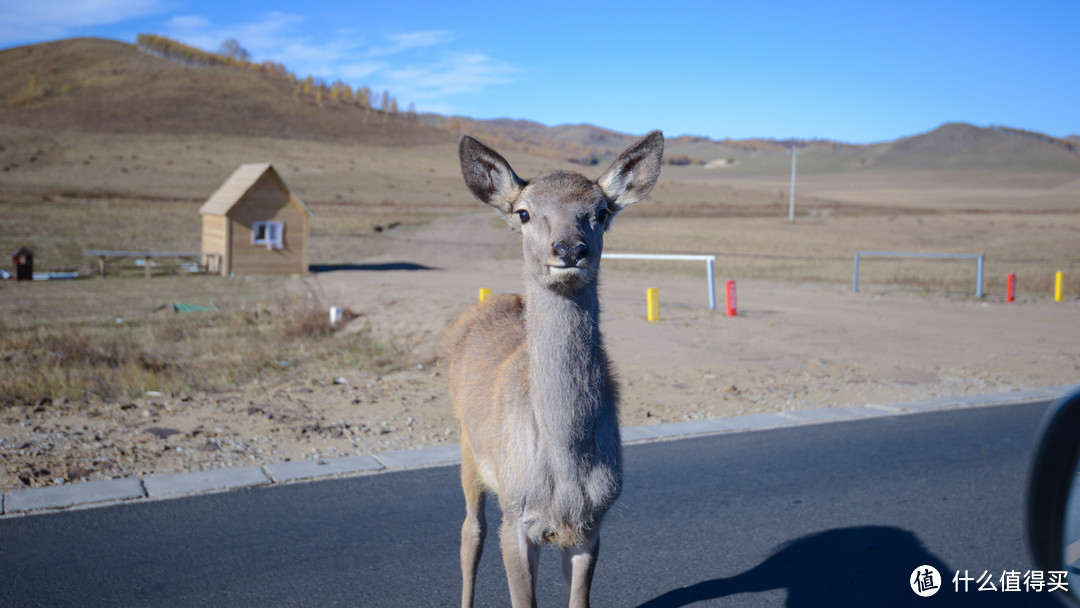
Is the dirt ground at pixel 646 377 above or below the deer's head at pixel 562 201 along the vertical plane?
below

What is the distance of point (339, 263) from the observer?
109ft

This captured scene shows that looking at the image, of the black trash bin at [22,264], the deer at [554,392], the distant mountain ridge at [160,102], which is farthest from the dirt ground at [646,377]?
the distant mountain ridge at [160,102]

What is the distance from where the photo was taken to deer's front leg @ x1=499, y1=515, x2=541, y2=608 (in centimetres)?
369

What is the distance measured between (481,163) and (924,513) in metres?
4.54

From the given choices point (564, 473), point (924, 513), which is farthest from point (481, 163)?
point (924, 513)

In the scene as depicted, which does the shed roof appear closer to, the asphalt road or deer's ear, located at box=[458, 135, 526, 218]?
the asphalt road

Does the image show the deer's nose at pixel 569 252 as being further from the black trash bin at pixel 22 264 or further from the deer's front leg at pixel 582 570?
the black trash bin at pixel 22 264

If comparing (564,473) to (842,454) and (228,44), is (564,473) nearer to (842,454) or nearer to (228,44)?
(842,454)

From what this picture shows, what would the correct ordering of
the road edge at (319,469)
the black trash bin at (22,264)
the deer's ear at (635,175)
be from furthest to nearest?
the black trash bin at (22,264), the road edge at (319,469), the deer's ear at (635,175)

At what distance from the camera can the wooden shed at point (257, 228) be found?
27.7m

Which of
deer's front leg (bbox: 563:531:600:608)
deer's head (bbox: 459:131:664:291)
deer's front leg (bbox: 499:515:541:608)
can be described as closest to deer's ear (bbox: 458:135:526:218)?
deer's head (bbox: 459:131:664:291)

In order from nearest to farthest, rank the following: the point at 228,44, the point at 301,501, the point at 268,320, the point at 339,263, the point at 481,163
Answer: the point at 481,163 → the point at 301,501 → the point at 268,320 → the point at 339,263 → the point at 228,44

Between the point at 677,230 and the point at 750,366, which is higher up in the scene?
the point at 677,230

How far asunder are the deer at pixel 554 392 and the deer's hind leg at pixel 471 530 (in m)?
0.01
